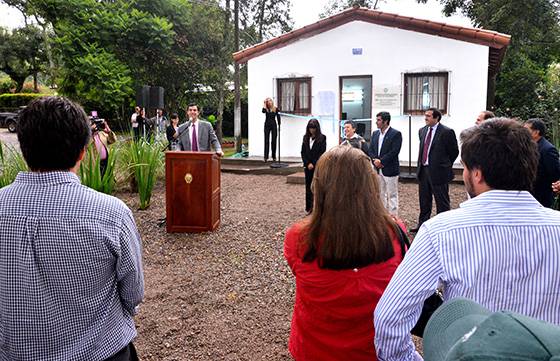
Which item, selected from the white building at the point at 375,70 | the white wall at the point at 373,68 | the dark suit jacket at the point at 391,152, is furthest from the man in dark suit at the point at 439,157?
the white wall at the point at 373,68

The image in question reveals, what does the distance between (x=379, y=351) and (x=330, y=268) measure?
15.3 inches

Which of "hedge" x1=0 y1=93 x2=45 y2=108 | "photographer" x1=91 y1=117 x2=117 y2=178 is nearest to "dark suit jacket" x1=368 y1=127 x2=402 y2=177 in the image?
"photographer" x1=91 y1=117 x2=117 y2=178

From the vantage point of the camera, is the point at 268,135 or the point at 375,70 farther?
the point at 268,135

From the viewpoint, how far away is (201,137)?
23.8 ft

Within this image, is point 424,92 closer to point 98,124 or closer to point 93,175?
point 98,124

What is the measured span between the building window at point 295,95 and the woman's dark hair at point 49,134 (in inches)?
474

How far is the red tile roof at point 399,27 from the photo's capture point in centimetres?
1157

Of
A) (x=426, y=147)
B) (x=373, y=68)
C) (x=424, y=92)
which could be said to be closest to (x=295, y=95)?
(x=373, y=68)

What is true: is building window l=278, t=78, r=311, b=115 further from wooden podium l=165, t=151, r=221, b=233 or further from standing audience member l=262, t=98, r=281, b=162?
wooden podium l=165, t=151, r=221, b=233

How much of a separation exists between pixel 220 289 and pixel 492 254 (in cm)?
361

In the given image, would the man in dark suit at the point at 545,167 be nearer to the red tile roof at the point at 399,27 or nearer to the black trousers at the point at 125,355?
the black trousers at the point at 125,355

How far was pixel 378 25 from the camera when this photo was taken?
12.6m

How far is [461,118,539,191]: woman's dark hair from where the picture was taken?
154cm

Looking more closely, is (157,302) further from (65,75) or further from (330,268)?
(65,75)
